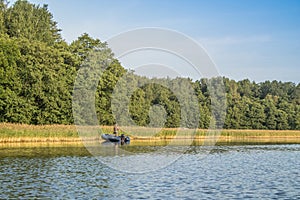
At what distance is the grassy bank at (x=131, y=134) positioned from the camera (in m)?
39.4

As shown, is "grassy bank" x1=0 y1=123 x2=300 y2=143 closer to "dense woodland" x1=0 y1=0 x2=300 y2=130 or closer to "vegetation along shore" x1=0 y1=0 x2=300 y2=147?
"vegetation along shore" x1=0 y1=0 x2=300 y2=147

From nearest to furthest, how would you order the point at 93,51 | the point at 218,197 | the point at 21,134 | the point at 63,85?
1. the point at 218,197
2. the point at 21,134
3. the point at 63,85
4. the point at 93,51

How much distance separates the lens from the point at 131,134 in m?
51.7

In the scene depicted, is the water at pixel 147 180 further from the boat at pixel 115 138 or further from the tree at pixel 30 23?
the tree at pixel 30 23

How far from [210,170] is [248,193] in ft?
22.5

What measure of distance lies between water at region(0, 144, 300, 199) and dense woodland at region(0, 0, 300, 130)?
21.3 m

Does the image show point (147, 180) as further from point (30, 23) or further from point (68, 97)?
point (30, 23)

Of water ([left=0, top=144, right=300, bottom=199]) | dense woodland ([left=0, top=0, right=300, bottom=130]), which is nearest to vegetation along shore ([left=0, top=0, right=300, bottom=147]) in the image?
dense woodland ([left=0, top=0, right=300, bottom=130])

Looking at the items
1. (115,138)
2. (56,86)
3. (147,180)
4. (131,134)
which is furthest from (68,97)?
(147,180)

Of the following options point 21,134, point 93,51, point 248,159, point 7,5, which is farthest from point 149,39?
point 7,5

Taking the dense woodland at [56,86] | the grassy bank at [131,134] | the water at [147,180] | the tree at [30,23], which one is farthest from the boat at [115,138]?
the tree at [30,23]

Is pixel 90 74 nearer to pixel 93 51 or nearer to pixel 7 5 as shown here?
pixel 93 51

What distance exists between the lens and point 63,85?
53.9m

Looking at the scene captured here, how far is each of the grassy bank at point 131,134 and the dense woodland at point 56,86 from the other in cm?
597
